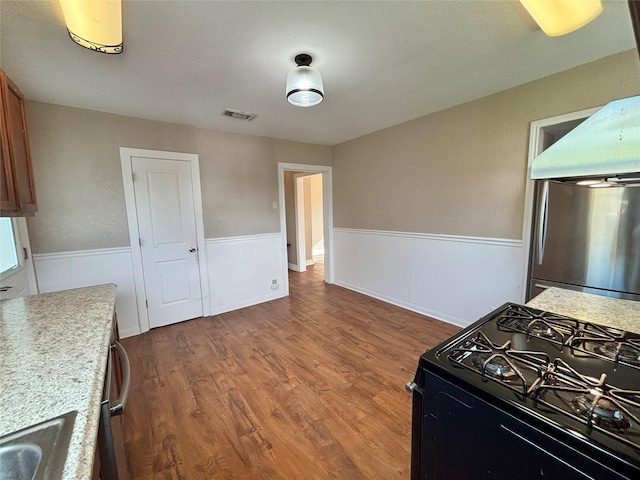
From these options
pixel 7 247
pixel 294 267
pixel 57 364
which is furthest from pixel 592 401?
pixel 294 267

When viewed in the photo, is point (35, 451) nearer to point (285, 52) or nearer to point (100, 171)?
point (285, 52)

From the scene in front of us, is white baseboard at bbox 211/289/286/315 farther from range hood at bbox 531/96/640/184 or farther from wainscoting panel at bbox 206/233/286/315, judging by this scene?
range hood at bbox 531/96/640/184

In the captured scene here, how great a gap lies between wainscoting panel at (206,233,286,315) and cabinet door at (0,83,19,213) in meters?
2.04

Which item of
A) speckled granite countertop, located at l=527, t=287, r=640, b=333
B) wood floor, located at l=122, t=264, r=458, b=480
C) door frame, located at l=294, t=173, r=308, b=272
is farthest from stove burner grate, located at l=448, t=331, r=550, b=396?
door frame, located at l=294, t=173, r=308, b=272

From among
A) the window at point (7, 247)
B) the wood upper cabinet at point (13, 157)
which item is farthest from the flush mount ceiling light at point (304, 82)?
the window at point (7, 247)

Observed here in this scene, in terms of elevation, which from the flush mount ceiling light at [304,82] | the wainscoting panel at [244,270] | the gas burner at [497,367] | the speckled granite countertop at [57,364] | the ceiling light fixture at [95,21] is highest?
the ceiling light fixture at [95,21]

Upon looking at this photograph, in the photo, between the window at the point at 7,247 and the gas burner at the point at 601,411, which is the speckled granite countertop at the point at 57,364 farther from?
the gas burner at the point at 601,411

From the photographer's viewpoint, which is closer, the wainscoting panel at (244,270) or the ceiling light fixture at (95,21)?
the ceiling light fixture at (95,21)

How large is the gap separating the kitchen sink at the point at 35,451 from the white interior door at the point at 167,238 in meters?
2.73

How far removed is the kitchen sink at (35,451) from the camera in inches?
21.6

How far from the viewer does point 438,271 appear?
311 cm

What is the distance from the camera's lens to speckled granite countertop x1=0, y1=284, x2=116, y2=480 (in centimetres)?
64

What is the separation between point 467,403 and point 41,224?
139 inches

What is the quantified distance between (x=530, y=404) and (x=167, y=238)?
3.41 metres
